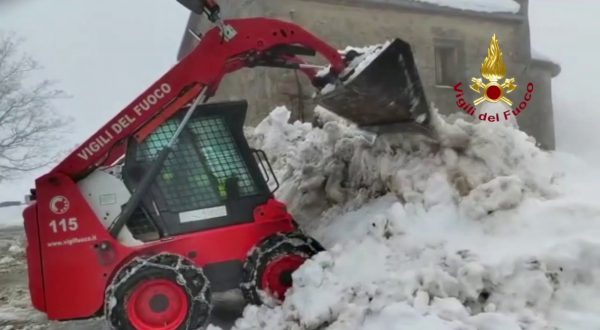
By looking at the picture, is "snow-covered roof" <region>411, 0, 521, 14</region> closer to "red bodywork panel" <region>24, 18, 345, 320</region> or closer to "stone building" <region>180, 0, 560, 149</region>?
"stone building" <region>180, 0, 560, 149</region>

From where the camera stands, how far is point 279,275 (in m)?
4.34

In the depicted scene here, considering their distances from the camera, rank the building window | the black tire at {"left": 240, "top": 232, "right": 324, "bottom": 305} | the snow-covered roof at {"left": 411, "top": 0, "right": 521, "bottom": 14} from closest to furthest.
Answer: the black tire at {"left": 240, "top": 232, "right": 324, "bottom": 305}
the snow-covered roof at {"left": 411, "top": 0, "right": 521, "bottom": 14}
the building window

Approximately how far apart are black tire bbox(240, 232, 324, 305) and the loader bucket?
112 centimetres

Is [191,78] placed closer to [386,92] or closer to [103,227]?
[103,227]

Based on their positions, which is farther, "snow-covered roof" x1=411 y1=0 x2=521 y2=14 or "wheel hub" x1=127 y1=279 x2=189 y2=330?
"snow-covered roof" x1=411 y1=0 x2=521 y2=14

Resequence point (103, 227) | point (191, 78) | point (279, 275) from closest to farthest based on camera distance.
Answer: point (103, 227)
point (279, 275)
point (191, 78)

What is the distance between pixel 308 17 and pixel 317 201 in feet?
25.5

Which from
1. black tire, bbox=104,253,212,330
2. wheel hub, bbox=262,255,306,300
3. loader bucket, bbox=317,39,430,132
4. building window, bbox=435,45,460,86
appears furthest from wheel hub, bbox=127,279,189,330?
building window, bbox=435,45,460,86

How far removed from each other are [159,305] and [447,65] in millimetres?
12008

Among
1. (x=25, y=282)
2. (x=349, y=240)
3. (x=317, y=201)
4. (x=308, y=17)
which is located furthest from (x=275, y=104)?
(x=349, y=240)

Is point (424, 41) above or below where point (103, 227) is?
above

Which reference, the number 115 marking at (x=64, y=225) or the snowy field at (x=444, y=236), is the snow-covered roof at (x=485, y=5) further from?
the number 115 marking at (x=64, y=225)

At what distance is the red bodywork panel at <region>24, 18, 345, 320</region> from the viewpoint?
13.6 ft

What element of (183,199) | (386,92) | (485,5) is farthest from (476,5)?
(183,199)
